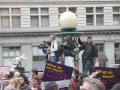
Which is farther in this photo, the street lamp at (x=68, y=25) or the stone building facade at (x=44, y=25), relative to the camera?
the stone building facade at (x=44, y=25)

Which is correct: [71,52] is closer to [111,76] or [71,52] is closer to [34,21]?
[111,76]

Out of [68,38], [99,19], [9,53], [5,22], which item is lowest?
[9,53]

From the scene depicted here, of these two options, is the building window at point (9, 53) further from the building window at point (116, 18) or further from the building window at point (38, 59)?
the building window at point (116, 18)

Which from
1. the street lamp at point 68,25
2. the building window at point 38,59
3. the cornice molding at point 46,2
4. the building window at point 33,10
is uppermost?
the cornice molding at point 46,2

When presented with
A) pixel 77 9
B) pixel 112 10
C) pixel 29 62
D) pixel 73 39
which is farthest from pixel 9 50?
pixel 73 39

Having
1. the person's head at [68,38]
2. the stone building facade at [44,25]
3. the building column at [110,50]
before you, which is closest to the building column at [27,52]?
the stone building facade at [44,25]

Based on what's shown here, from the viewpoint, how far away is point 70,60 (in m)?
13.3

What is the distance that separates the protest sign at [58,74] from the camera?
10070mm

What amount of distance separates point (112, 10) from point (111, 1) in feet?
3.58

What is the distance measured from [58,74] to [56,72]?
0.09m

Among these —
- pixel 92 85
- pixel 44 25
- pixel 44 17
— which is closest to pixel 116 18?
pixel 44 17

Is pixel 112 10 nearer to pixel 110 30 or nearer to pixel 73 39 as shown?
pixel 110 30

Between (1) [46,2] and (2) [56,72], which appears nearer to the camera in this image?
(2) [56,72]

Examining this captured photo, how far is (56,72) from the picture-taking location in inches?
399
